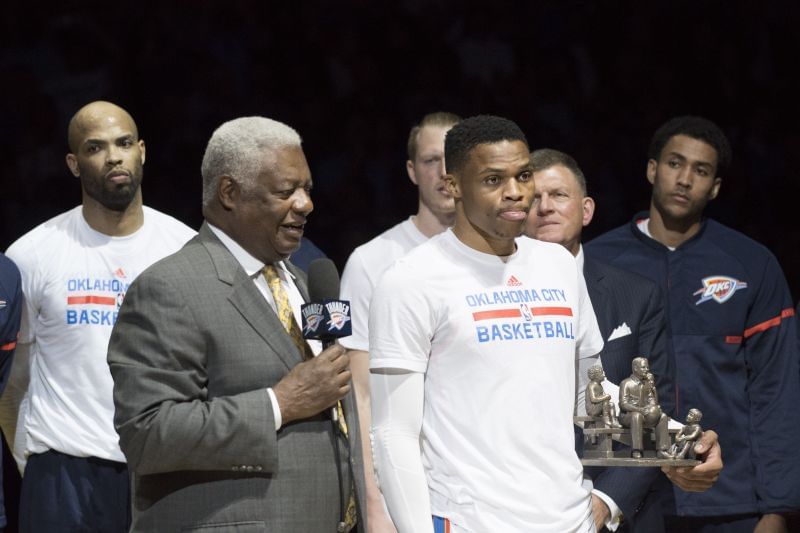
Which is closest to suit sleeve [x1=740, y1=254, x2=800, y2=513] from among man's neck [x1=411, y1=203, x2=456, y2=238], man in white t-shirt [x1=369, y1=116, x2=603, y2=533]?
man's neck [x1=411, y1=203, x2=456, y2=238]

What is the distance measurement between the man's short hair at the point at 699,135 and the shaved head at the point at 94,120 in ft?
5.71

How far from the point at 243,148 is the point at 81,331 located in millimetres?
1409

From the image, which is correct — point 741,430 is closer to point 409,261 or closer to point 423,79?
point 409,261

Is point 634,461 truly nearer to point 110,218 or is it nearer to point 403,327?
point 403,327

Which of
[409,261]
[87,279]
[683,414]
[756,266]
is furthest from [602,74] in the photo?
[409,261]

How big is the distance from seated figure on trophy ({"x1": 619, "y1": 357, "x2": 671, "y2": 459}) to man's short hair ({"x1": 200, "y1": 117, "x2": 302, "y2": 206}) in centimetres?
87

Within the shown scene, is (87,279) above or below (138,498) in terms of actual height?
above

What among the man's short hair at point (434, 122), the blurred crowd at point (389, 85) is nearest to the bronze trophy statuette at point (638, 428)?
the man's short hair at point (434, 122)

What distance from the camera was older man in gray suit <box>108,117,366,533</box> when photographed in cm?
233

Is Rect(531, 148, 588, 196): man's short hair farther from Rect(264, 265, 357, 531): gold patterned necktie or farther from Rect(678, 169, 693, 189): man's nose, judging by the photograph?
Rect(264, 265, 357, 531): gold patterned necktie

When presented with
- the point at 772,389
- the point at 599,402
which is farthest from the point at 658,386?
the point at 599,402

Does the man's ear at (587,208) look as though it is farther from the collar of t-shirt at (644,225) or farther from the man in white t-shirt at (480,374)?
the man in white t-shirt at (480,374)

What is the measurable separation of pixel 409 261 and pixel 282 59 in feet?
12.3

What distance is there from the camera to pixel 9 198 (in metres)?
5.38
